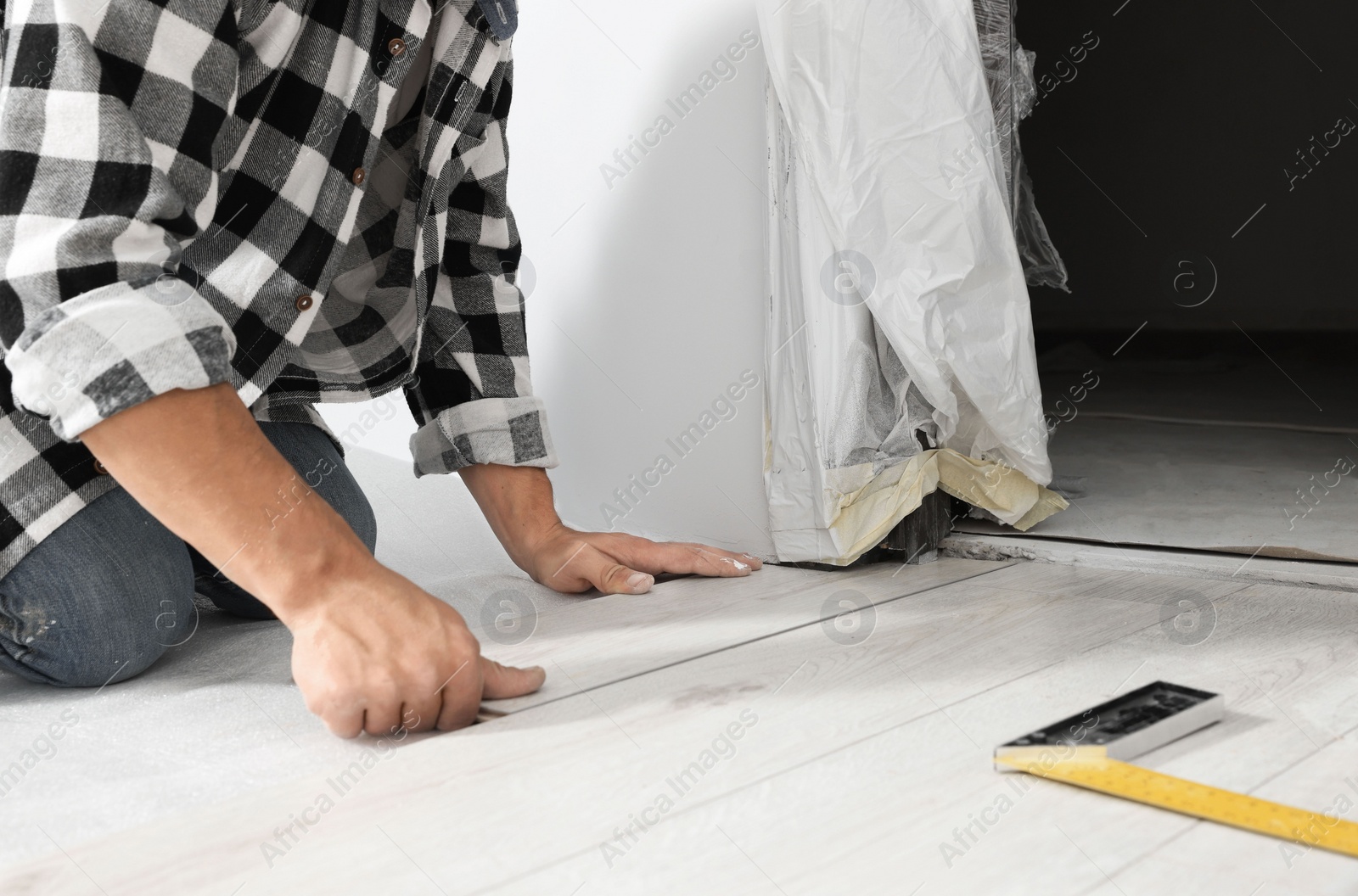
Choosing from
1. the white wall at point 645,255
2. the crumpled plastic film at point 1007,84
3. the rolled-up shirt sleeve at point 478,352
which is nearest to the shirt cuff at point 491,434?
the rolled-up shirt sleeve at point 478,352

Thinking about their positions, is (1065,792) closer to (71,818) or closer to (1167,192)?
(71,818)

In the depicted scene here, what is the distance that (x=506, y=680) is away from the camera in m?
0.83

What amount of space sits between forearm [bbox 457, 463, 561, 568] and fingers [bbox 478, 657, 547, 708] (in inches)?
14.6

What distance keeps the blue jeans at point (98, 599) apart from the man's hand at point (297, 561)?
0.25 meters

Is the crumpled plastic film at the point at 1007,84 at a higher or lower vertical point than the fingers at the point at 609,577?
higher

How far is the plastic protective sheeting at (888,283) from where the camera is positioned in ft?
3.80

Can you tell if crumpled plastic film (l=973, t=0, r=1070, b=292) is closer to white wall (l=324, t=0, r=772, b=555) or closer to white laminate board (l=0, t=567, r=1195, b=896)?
white wall (l=324, t=0, r=772, b=555)

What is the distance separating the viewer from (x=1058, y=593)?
1115 mm

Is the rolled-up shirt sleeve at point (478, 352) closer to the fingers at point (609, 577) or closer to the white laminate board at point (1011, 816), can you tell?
the fingers at point (609, 577)

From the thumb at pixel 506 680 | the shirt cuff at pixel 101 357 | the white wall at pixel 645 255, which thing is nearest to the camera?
the shirt cuff at pixel 101 357

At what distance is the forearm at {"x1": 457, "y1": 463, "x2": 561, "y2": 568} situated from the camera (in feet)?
4.04

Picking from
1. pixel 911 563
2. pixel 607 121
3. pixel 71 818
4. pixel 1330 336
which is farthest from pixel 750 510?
pixel 1330 336

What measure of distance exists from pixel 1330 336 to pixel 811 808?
3.45m

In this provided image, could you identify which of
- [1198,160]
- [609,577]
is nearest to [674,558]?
[609,577]
